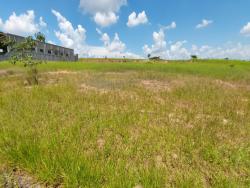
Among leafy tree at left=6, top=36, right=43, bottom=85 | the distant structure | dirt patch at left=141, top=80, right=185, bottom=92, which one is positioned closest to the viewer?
dirt patch at left=141, top=80, right=185, bottom=92

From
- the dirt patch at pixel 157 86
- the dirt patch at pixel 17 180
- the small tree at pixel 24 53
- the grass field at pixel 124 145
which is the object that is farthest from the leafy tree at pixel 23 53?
the dirt patch at pixel 17 180

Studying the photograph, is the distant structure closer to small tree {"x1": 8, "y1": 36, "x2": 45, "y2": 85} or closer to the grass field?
small tree {"x1": 8, "y1": 36, "x2": 45, "y2": 85}

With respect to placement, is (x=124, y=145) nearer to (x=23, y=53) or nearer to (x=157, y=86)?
(x=157, y=86)

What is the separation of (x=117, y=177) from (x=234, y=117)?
5365mm

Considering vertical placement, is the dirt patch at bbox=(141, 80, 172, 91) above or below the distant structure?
below

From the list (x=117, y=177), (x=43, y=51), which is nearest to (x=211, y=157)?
(x=117, y=177)

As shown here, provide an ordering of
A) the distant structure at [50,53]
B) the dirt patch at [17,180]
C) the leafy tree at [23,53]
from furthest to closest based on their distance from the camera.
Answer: the distant structure at [50,53], the leafy tree at [23,53], the dirt patch at [17,180]

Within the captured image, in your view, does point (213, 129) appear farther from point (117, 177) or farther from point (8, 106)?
point (8, 106)

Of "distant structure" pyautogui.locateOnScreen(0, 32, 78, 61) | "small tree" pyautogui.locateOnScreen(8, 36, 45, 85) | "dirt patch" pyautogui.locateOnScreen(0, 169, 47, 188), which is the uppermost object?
"distant structure" pyautogui.locateOnScreen(0, 32, 78, 61)

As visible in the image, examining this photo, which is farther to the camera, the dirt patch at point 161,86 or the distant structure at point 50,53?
the distant structure at point 50,53

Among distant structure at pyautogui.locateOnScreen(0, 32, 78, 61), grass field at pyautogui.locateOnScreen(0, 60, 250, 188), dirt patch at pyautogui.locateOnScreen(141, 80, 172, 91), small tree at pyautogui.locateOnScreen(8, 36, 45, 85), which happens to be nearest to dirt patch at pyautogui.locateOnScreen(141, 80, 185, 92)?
dirt patch at pyautogui.locateOnScreen(141, 80, 172, 91)

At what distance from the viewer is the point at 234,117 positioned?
6.49 meters

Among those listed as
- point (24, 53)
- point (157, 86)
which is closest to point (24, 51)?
point (24, 53)

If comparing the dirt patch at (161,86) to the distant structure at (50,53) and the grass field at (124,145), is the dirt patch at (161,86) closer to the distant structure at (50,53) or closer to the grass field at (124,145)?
the grass field at (124,145)
